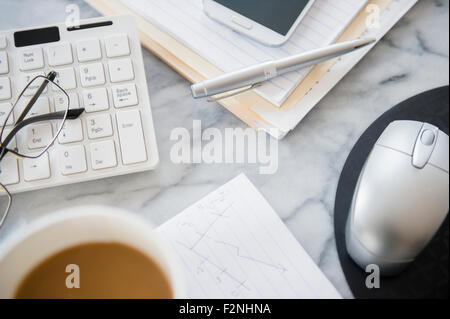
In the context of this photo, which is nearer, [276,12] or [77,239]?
[77,239]

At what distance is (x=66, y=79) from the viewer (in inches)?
16.3

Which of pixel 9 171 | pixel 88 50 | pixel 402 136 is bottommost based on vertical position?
pixel 9 171

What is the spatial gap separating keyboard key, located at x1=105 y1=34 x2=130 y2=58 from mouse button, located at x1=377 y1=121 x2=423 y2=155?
0.91 feet

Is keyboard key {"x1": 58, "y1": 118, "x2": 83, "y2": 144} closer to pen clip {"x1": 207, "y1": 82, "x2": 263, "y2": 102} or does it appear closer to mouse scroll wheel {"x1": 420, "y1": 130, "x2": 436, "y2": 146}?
pen clip {"x1": 207, "y1": 82, "x2": 263, "y2": 102}

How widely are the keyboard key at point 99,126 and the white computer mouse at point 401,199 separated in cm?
25

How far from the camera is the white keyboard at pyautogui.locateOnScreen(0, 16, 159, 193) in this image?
1.29 ft

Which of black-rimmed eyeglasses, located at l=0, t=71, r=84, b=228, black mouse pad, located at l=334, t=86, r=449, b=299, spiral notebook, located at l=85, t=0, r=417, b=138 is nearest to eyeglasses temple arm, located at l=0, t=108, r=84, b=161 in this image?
black-rimmed eyeglasses, located at l=0, t=71, r=84, b=228

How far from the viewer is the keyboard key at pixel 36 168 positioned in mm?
391

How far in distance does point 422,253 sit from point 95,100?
1.15 feet

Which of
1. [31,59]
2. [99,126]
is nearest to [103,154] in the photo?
[99,126]

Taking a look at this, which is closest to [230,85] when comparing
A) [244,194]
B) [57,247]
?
[244,194]

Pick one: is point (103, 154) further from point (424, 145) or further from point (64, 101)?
point (424, 145)

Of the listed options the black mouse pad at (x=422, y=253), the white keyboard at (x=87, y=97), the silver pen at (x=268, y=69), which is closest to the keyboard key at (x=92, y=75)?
the white keyboard at (x=87, y=97)

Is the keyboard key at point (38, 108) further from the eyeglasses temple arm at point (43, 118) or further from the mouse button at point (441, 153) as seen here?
the mouse button at point (441, 153)
